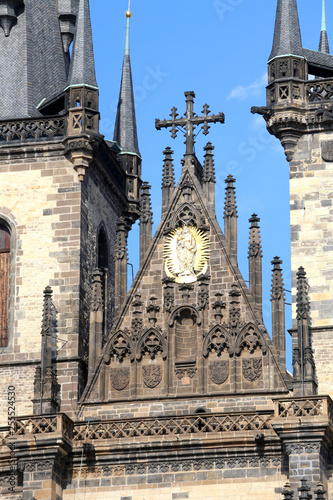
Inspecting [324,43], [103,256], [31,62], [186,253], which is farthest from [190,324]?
[324,43]

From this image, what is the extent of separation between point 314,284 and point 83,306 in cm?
528

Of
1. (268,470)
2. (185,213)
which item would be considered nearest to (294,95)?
(185,213)

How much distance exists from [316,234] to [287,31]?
16.8ft

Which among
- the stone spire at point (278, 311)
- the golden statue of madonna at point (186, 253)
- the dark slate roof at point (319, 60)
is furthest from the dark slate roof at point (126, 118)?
the stone spire at point (278, 311)

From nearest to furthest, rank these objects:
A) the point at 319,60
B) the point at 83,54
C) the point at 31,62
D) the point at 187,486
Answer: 1. the point at 187,486
2. the point at 319,60
3. the point at 83,54
4. the point at 31,62

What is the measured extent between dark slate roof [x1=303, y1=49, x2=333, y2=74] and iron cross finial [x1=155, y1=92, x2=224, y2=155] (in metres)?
2.79

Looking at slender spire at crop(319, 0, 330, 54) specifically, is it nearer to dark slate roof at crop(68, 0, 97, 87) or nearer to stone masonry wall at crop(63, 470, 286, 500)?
dark slate roof at crop(68, 0, 97, 87)

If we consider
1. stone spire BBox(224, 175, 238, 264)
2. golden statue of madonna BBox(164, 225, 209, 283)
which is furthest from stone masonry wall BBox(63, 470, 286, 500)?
stone spire BBox(224, 175, 238, 264)

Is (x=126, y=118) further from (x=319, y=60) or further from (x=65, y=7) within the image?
(x=319, y=60)

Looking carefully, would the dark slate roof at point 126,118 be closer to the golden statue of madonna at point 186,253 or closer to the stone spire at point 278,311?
the golden statue of madonna at point 186,253

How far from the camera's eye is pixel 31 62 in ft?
139

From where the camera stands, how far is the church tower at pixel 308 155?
37281 millimetres

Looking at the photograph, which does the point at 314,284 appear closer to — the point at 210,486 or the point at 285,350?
the point at 285,350

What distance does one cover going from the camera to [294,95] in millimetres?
39219
